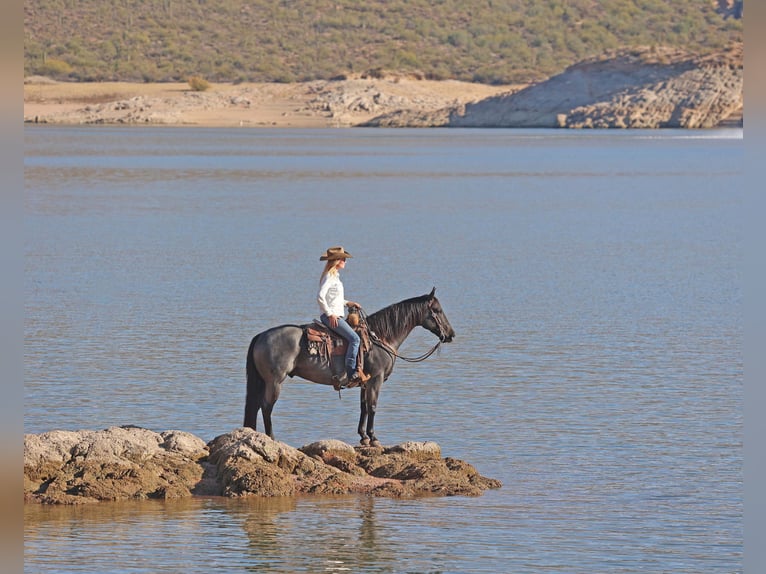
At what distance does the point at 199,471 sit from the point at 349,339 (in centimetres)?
141

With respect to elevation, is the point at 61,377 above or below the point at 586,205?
below

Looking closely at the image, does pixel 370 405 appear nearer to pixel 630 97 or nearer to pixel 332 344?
pixel 332 344

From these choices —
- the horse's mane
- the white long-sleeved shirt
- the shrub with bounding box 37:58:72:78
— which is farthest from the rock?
the shrub with bounding box 37:58:72:78

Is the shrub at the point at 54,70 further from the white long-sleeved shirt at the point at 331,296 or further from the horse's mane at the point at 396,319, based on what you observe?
the white long-sleeved shirt at the point at 331,296

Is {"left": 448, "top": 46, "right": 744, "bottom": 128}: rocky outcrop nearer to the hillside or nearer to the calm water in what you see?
the hillside

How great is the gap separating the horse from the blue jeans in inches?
5.9

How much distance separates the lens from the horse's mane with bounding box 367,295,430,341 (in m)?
10.8

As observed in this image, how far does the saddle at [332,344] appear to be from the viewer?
10.4m

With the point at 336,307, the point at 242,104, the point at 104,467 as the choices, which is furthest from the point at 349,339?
the point at 242,104

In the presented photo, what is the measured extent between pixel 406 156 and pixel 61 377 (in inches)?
2365

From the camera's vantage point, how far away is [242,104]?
4744 inches
